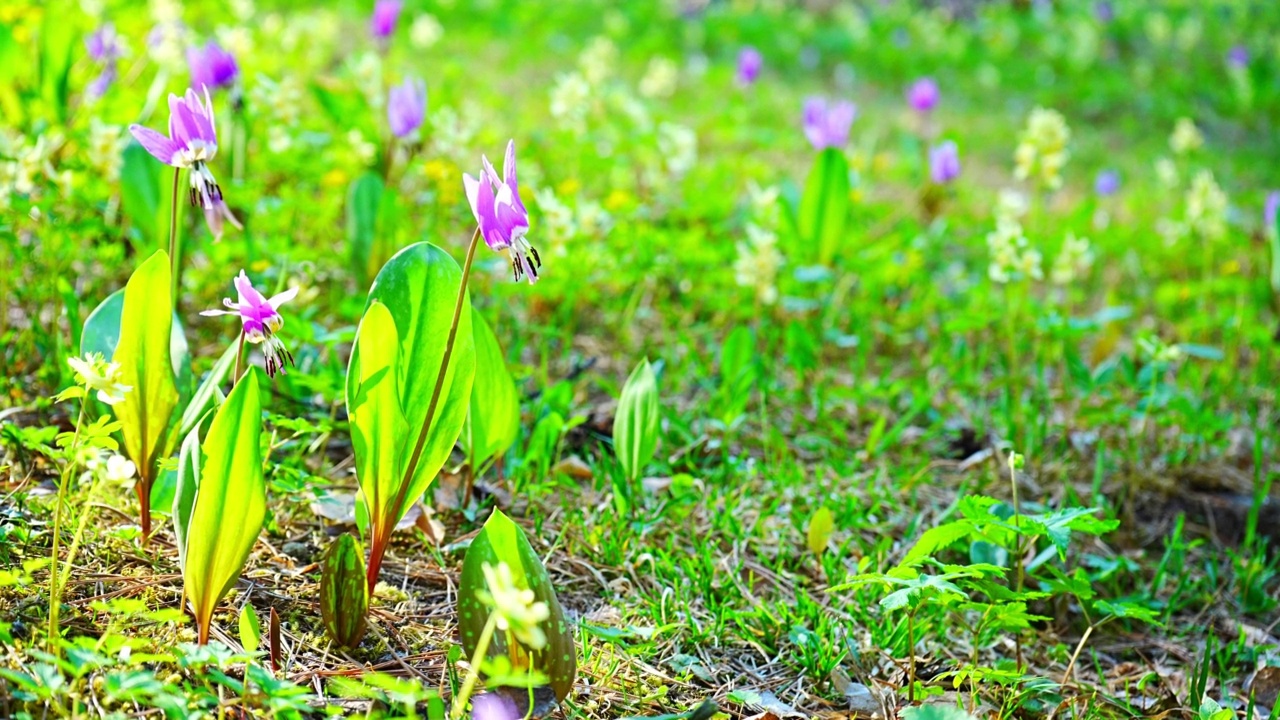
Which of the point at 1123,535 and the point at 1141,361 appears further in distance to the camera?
the point at 1141,361

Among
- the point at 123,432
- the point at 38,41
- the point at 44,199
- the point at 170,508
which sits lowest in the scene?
the point at 170,508

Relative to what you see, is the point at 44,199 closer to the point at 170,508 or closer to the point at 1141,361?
the point at 170,508

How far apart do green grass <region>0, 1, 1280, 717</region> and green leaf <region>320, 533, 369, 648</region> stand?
0.04 m

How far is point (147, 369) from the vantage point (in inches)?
61.6

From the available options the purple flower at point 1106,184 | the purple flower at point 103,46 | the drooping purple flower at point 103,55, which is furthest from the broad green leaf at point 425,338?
the purple flower at point 1106,184

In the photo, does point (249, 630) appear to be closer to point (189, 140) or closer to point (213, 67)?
point (189, 140)

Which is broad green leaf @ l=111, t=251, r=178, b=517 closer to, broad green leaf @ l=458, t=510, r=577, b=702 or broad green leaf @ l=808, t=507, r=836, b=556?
broad green leaf @ l=458, t=510, r=577, b=702

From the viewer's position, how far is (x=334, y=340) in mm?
2020

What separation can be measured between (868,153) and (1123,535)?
2.56 m

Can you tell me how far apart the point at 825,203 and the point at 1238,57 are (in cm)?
659

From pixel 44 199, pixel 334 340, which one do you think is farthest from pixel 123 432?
pixel 44 199

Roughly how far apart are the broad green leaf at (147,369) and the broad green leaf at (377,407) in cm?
31

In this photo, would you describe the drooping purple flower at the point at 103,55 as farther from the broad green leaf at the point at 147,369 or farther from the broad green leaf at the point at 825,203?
the broad green leaf at the point at 825,203

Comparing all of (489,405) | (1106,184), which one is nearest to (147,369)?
(489,405)
